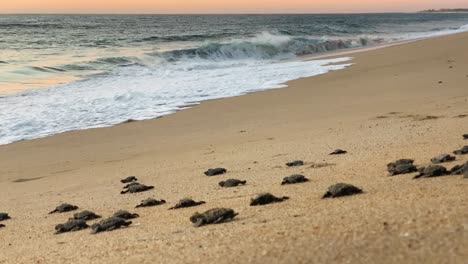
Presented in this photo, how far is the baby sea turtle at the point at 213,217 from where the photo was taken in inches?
145

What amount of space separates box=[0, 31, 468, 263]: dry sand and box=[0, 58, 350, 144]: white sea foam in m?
0.84

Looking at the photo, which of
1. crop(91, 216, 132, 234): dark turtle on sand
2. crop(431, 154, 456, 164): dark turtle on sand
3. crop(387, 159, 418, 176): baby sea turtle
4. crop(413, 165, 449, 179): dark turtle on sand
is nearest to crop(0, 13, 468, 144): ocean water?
crop(91, 216, 132, 234): dark turtle on sand

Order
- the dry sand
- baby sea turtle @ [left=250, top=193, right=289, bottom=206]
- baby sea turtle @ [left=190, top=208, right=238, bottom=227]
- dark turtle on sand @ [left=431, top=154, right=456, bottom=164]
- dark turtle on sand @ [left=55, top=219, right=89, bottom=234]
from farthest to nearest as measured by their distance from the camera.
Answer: dark turtle on sand @ [left=431, top=154, right=456, bottom=164] → dark turtle on sand @ [left=55, top=219, right=89, bottom=234] → baby sea turtle @ [left=250, top=193, right=289, bottom=206] → baby sea turtle @ [left=190, top=208, right=238, bottom=227] → the dry sand

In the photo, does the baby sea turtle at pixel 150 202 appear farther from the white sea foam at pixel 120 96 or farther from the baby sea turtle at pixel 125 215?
the white sea foam at pixel 120 96

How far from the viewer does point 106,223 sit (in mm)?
4102

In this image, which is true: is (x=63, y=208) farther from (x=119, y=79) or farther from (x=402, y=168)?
(x=119, y=79)

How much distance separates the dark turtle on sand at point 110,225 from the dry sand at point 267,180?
0.34ft

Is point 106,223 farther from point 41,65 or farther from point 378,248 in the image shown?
point 41,65

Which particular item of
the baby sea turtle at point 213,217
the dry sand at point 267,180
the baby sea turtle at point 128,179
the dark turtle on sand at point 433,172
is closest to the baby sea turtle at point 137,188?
the dry sand at point 267,180

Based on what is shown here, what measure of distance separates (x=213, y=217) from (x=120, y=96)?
10668 millimetres

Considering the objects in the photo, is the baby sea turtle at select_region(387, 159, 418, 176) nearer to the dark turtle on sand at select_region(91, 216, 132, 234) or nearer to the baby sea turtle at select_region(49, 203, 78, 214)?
the dark turtle on sand at select_region(91, 216, 132, 234)

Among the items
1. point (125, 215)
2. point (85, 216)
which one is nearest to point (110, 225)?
point (125, 215)

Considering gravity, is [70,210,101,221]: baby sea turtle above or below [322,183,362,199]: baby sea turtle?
below

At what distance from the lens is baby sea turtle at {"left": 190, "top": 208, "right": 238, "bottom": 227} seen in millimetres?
3686
